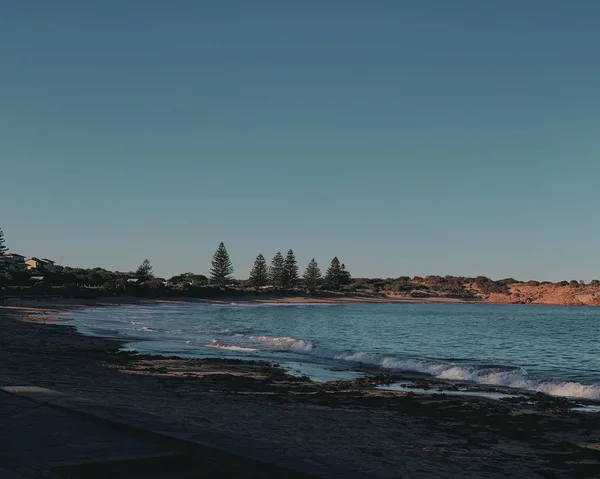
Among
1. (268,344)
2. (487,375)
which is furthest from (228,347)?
(487,375)

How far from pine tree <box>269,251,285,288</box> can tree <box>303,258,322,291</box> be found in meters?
7.46

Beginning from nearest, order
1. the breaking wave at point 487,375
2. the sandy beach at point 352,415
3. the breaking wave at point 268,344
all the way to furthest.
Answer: the sandy beach at point 352,415, the breaking wave at point 487,375, the breaking wave at point 268,344

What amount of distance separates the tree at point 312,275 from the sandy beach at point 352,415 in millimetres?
144078

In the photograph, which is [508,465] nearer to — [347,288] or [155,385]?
[155,385]

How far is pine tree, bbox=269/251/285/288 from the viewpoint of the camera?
161 metres

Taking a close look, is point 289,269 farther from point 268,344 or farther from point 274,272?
point 268,344

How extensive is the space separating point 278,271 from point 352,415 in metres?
151

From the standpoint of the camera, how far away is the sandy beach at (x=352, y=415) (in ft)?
25.7

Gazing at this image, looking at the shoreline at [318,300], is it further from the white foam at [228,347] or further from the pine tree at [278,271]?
the white foam at [228,347]

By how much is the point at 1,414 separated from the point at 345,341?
30550mm

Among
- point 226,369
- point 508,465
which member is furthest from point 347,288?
point 508,465

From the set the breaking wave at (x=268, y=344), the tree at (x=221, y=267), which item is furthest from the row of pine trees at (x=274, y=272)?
the breaking wave at (x=268, y=344)

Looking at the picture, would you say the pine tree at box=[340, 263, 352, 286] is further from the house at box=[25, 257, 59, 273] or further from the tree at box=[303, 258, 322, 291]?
the house at box=[25, 257, 59, 273]

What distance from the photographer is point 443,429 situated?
10797 mm
